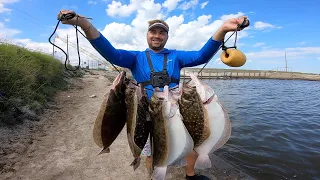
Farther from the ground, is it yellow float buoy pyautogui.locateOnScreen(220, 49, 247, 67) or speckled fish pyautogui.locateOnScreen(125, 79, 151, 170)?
yellow float buoy pyautogui.locateOnScreen(220, 49, 247, 67)

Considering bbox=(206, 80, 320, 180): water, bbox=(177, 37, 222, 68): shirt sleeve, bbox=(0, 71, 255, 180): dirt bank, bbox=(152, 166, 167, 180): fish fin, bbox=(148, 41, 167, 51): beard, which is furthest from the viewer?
bbox=(206, 80, 320, 180): water

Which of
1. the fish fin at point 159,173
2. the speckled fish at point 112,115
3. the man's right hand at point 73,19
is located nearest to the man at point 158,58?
the man's right hand at point 73,19

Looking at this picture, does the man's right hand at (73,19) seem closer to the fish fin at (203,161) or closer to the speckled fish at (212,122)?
the speckled fish at (212,122)

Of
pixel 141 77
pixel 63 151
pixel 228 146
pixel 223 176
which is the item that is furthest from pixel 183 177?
pixel 228 146

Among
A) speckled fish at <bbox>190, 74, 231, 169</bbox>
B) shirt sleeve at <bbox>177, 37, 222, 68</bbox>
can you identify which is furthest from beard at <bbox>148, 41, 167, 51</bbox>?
speckled fish at <bbox>190, 74, 231, 169</bbox>

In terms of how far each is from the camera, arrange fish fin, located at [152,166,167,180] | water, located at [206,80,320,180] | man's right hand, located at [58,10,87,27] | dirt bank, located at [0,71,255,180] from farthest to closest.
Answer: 1. water, located at [206,80,320,180]
2. dirt bank, located at [0,71,255,180]
3. fish fin, located at [152,166,167,180]
4. man's right hand, located at [58,10,87,27]

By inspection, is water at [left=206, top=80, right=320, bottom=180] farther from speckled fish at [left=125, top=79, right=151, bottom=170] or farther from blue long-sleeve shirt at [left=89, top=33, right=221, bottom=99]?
speckled fish at [left=125, top=79, right=151, bottom=170]

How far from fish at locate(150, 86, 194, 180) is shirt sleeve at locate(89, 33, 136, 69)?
90cm

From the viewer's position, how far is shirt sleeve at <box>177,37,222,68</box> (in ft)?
11.1

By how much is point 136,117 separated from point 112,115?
1.15 ft

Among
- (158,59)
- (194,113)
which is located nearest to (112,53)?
(158,59)

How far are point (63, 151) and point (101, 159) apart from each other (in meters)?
1.12

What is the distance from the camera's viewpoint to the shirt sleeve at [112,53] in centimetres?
312

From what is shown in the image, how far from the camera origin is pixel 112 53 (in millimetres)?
3336
